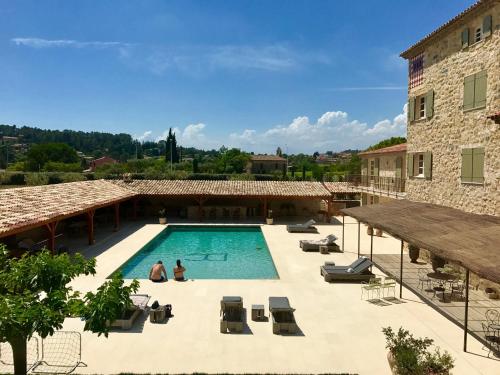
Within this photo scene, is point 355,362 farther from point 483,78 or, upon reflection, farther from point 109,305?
point 483,78

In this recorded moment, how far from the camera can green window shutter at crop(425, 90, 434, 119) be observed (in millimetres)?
16969

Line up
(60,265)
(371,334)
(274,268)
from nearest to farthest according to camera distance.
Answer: (60,265) → (371,334) → (274,268)

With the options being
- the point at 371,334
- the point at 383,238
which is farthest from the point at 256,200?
the point at 371,334

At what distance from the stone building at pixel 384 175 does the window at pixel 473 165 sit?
6.30 m

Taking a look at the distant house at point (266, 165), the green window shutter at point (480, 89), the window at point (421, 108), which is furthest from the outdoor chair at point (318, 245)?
the distant house at point (266, 165)

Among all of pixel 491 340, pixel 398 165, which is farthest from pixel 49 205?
pixel 398 165

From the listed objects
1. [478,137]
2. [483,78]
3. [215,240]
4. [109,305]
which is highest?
[483,78]

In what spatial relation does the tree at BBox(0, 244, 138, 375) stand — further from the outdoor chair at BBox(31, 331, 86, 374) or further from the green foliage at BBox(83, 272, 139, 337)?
the outdoor chair at BBox(31, 331, 86, 374)

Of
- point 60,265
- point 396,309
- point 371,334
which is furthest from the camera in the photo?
point 396,309

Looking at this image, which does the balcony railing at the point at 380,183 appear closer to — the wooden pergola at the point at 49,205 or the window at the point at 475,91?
the window at the point at 475,91

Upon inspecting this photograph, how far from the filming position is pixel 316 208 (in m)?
32.7

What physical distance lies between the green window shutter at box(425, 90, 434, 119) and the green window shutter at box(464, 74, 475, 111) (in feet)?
7.84

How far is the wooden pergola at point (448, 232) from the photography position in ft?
27.4

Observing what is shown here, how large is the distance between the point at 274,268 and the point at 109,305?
11621mm
